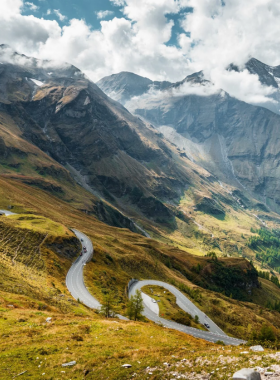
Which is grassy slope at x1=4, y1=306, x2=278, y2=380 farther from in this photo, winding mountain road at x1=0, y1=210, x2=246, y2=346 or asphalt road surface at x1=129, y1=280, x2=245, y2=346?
asphalt road surface at x1=129, y1=280, x2=245, y2=346

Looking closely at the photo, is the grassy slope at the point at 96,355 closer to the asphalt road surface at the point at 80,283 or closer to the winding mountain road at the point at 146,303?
the asphalt road surface at the point at 80,283

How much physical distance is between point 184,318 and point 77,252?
1940 inches

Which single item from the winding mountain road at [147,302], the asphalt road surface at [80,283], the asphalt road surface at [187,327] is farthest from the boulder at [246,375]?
the asphalt road surface at [187,327]

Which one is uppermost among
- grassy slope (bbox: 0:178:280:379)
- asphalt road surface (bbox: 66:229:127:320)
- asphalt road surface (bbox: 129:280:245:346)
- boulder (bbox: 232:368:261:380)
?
boulder (bbox: 232:368:261:380)

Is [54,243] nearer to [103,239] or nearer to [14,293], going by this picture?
[14,293]

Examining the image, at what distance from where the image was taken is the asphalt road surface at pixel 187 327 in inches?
2938

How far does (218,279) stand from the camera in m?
194

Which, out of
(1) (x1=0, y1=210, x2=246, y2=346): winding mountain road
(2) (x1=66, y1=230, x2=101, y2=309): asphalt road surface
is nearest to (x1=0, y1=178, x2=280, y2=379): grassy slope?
(2) (x1=66, y1=230, x2=101, y2=309): asphalt road surface

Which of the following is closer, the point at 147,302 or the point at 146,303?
the point at 146,303

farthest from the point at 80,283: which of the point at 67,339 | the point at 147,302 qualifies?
the point at 67,339

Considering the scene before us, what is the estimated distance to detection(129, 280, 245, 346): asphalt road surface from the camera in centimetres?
7462

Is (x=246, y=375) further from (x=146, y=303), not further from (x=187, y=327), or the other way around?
(x=146, y=303)

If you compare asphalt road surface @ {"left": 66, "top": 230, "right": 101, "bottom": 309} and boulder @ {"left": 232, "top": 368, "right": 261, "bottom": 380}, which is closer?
boulder @ {"left": 232, "top": 368, "right": 261, "bottom": 380}

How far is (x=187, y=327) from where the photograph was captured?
7775cm
